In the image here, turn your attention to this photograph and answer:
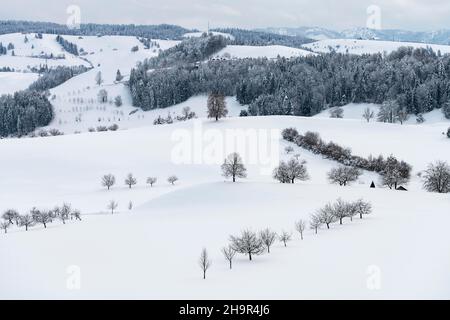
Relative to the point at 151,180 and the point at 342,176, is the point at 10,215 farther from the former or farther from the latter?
the point at 342,176

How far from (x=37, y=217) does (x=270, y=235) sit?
35365 mm

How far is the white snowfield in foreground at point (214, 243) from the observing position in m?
31.3

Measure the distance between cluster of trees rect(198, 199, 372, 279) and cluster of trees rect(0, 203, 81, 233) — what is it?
3047 centimetres

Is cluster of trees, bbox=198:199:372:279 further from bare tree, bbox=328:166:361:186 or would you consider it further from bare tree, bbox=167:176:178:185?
bare tree, bbox=167:176:178:185

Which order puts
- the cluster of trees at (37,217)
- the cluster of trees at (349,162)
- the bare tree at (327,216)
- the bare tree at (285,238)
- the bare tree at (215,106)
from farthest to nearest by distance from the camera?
the bare tree at (215,106), the cluster of trees at (349,162), the cluster of trees at (37,217), the bare tree at (327,216), the bare tree at (285,238)

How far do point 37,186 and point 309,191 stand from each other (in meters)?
56.9

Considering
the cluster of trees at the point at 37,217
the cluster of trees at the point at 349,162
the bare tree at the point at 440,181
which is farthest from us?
the cluster of trees at the point at 349,162

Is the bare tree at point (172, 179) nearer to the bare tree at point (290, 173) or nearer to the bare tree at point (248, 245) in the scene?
the bare tree at point (290, 173)

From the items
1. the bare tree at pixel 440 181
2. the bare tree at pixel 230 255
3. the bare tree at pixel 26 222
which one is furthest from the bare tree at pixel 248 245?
the bare tree at pixel 440 181

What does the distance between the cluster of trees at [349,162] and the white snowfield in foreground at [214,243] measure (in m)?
4.91

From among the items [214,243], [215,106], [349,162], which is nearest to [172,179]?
[349,162]

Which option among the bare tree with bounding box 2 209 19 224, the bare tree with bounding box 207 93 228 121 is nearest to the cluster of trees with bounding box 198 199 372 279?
the bare tree with bounding box 2 209 19 224
